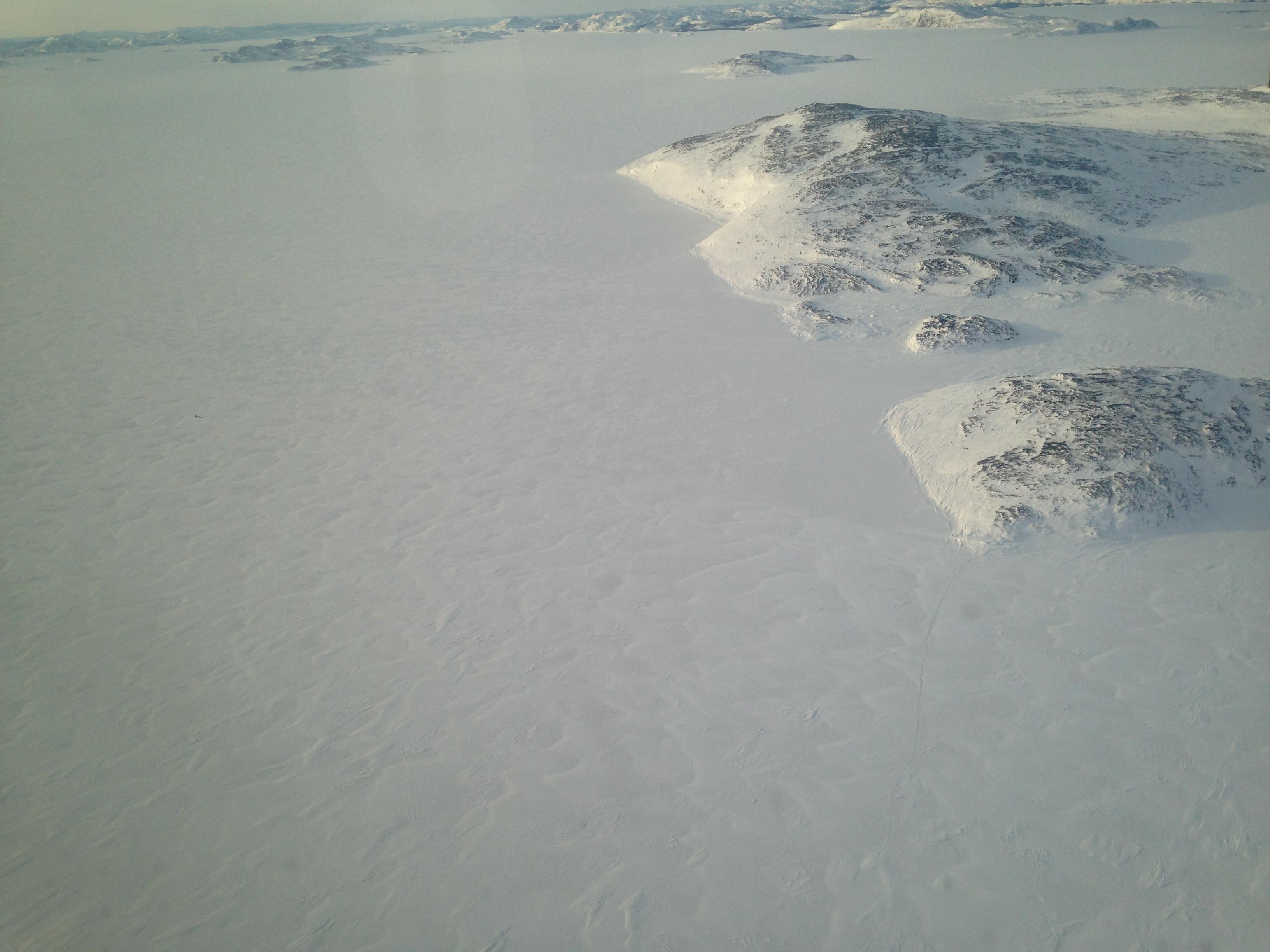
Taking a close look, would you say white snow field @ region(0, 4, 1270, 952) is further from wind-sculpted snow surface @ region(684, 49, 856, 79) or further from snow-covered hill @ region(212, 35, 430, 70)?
snow-covered hill @ region(212, 35, 430, 70)

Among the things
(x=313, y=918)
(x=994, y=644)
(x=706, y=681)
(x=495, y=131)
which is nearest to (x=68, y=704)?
(x=313, y=918)

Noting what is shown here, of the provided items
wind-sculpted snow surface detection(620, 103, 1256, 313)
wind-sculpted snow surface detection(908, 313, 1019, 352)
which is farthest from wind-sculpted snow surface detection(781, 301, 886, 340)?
wind-sculpted snow surface detection(620, 103, 1256, 313)

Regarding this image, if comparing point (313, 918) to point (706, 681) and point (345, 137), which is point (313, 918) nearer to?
point (706, 681)

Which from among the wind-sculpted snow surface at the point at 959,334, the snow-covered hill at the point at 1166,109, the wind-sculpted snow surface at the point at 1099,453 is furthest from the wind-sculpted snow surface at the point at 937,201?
the snow-covered hill at the point at 1166,109

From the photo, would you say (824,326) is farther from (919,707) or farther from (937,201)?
(919,707)

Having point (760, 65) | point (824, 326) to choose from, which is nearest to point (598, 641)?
point (824, 326)

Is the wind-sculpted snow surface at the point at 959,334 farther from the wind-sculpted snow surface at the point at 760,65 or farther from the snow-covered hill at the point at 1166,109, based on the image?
the wind-sculpted snow surface at the point at 760,65
